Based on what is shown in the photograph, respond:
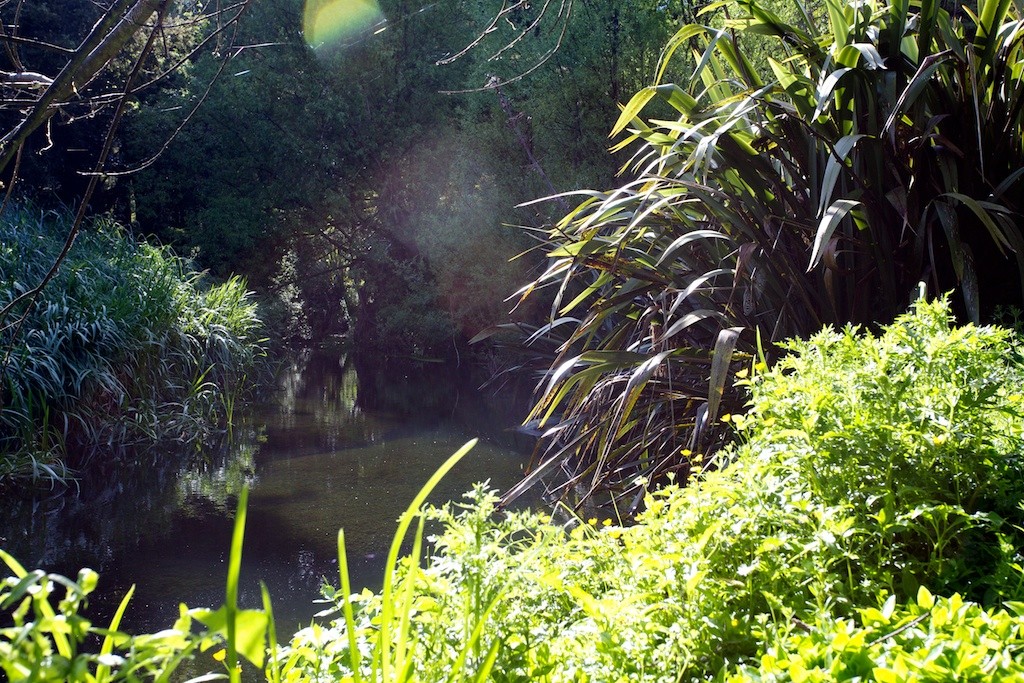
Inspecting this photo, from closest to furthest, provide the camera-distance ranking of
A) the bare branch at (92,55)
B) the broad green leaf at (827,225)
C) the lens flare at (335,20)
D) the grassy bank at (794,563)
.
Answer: the grassy bank at (794,563) < the bare branch at (92,55) < the broad green leaf at (827,225) < the lens flare at (335,20)

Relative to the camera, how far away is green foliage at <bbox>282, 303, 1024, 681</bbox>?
1.31 meters

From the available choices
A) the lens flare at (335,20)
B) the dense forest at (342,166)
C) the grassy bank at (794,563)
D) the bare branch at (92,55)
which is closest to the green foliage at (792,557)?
the grassy bank at (794,563)

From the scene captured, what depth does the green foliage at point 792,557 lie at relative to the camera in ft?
4.30

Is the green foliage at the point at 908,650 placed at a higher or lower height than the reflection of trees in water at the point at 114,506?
higher

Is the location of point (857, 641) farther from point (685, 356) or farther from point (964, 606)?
point (685, 356)

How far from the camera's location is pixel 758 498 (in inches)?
57.4

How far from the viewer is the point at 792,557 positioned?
4.48 feet

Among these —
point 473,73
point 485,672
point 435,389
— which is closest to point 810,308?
point 485,672

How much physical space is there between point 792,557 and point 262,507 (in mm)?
4663

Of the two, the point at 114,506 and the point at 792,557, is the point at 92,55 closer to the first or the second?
the point at 792,557

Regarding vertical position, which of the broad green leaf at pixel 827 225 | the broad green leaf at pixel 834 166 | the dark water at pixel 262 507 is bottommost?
the dark water at pixel 262 507

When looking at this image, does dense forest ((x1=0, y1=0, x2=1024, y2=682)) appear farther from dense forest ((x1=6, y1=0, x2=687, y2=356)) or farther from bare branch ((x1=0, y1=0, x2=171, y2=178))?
dense forest ((x1=6, y1=0, x2=687, y2=356))

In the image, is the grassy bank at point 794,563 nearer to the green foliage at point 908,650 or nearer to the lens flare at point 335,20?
the green foliage at point 908,650

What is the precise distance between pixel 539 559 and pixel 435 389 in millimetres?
9830
